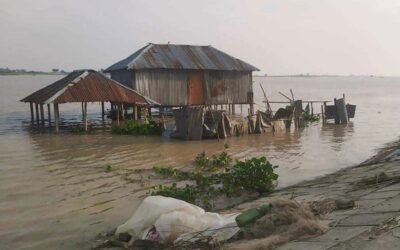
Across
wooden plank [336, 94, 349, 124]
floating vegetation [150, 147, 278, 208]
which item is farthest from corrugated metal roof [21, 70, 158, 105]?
floating vegetation [150, 147, 278, 208]

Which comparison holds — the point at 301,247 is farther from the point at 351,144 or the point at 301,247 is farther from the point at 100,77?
the point at 100,77

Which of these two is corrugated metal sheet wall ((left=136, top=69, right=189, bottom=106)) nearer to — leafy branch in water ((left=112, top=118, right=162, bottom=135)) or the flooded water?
leafy branch in water ((left=112, top=118, right=162, bottom=135))

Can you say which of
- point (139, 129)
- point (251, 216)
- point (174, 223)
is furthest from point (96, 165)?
point (251, 216)

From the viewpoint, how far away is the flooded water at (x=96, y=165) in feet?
25.6

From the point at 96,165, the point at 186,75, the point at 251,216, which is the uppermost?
the point at 186,75

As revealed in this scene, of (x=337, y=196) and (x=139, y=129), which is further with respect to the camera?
(x=139, y=129)

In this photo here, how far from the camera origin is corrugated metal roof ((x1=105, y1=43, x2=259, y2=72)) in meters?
Answer: 25.0

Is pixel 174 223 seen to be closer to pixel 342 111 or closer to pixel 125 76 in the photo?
pixel 125 76

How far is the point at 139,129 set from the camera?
21.2 meters

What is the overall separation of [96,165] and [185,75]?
44.3 ft

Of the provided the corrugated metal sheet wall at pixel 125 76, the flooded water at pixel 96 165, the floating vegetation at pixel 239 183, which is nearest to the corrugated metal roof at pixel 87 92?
the flooded water at pixel 96 165

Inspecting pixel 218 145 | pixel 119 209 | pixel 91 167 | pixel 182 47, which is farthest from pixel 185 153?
pixel 182 47

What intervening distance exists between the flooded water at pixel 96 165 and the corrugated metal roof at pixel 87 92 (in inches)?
70.6

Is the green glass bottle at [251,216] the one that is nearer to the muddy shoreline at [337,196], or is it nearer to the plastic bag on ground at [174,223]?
the plastic bag on ground at [174,223]
